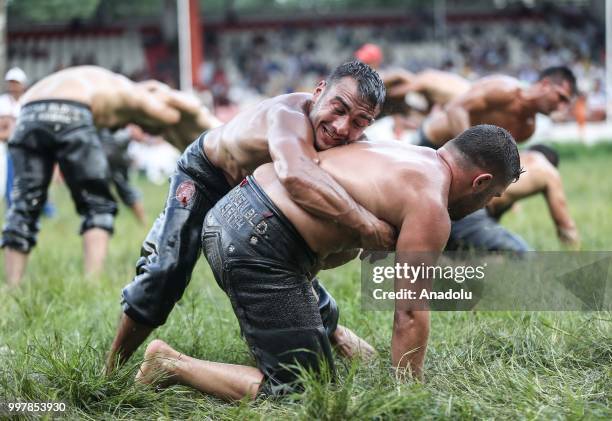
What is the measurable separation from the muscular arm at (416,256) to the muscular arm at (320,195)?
0.10 metres


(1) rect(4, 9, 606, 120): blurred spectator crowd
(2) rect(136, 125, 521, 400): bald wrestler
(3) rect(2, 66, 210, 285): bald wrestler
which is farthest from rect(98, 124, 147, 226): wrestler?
(1) rect(4, 9, 606, 120): blurred spectator crowd

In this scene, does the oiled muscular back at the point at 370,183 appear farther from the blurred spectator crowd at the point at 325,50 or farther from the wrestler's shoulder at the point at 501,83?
the blurred spectator crowd at the point at 325,50

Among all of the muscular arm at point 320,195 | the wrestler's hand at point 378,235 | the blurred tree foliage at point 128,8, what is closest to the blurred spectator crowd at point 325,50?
the blurred tree foliage at point 128,8

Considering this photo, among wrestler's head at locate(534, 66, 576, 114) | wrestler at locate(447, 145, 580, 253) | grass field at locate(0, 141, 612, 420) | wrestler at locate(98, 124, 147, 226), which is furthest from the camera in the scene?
wrestler at locate(98, 124, 147, 226)

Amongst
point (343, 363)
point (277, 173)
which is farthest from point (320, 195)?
point (343, 363)

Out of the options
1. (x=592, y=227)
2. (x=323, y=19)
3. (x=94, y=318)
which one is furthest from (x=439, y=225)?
(x=323, y=19)

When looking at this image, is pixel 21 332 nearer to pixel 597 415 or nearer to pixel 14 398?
pixel 14 398

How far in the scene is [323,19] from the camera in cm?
2445

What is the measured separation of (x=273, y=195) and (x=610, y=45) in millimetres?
15789

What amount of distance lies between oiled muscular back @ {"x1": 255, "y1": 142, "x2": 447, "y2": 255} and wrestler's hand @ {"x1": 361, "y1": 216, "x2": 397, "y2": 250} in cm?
4

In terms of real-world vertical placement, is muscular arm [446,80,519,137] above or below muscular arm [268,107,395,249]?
above

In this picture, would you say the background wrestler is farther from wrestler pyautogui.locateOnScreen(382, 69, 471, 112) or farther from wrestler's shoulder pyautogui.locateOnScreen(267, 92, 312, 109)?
wrestler's shoulder pyautogui.locateOnScreen(267, 92, 312, 109)

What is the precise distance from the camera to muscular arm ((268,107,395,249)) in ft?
8.95

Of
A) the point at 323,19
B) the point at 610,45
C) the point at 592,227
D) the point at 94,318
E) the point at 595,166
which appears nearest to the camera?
the point at 94,318
